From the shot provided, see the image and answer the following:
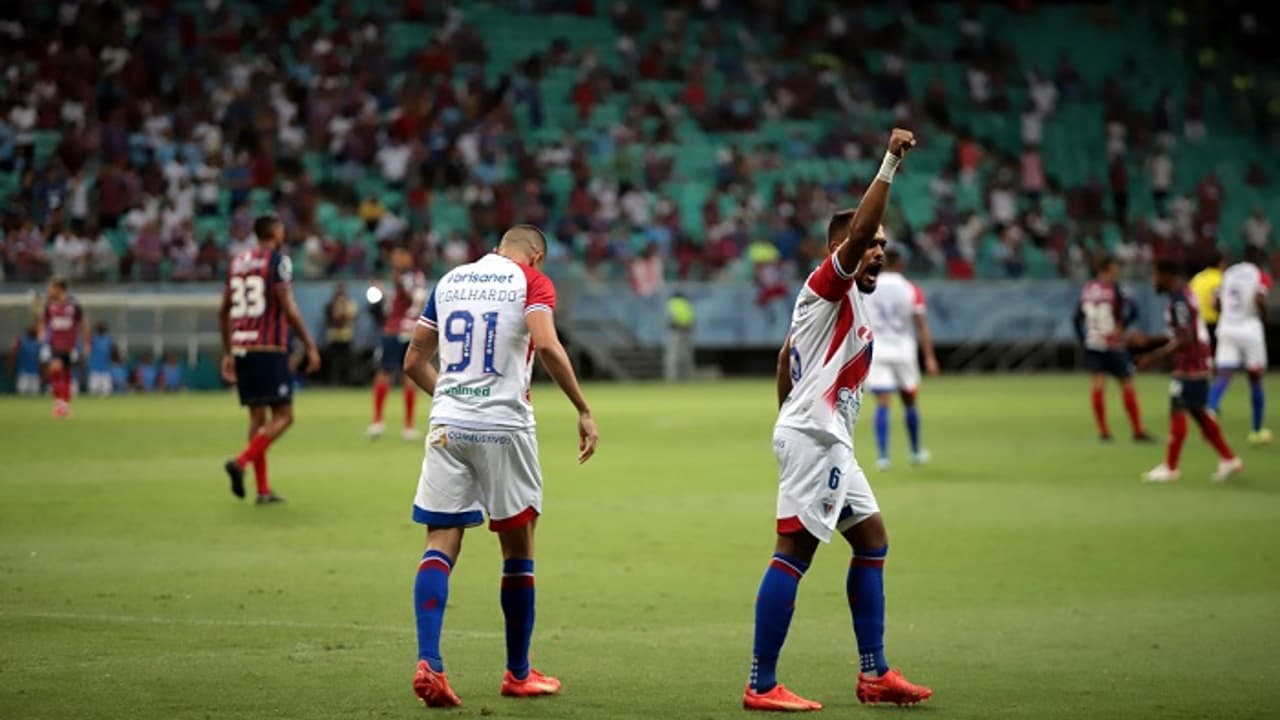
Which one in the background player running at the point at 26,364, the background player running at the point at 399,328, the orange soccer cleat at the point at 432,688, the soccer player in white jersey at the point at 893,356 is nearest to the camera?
the orange soccer cleat at the point at 432,688

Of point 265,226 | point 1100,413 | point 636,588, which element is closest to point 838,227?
point 636,588

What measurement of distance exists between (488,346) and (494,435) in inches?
16.0

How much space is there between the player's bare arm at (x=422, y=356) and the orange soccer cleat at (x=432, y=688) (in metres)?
1.36

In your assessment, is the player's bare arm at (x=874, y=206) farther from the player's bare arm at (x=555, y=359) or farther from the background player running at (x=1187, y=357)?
the background player running at (x=1187, y=357)

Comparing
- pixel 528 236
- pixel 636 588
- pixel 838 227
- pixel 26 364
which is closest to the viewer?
pixel 838 227

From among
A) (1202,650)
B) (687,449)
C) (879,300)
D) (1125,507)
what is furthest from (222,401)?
(1202,650)

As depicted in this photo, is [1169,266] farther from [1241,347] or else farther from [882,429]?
[1241,347]

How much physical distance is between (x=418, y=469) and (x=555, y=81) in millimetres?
27944

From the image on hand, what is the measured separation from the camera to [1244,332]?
23188 mm

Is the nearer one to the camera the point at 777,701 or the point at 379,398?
the point at 777,701

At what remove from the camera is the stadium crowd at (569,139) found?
128 feet

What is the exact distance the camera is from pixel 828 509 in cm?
762

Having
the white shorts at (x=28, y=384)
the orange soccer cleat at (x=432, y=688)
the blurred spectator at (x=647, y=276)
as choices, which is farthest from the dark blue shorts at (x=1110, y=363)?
the white shorts at (x=28, y=384)

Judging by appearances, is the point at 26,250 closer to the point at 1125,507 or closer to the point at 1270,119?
the point at 1125,507
